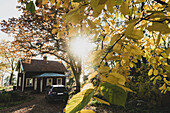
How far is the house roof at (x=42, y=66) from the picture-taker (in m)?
18.5

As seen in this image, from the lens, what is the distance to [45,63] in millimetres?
21359

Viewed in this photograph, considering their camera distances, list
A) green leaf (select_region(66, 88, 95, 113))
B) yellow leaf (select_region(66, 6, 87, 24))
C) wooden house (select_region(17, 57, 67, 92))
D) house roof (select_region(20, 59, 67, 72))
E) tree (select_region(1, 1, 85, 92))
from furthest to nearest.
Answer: house roof (select_region(20, 59, 67, 72))
wooden house (select_region(17, 57, 67, 92))
tree (select_region(1, 1, 85, 92))
yellow leaf (select_region(66, 6, 87, 24))
green leaf (select_region(66, 88, 95, 113))

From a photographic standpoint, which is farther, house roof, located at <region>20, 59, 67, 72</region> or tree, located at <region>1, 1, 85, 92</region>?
house roof, located at <region>20, 59, 67, 72</region>

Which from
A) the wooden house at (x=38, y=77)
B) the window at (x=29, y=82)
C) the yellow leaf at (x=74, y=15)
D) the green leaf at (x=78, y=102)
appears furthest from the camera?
the window at (x=29, y=82)

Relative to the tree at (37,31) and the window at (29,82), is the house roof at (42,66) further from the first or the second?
the tree at (37,31)

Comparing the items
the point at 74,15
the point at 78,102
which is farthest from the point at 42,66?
the point at 78,102

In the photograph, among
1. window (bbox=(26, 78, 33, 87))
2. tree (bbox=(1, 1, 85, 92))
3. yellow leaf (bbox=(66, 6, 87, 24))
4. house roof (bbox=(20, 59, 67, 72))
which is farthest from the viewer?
house roof (bbox=(20, 59, 67, 72))

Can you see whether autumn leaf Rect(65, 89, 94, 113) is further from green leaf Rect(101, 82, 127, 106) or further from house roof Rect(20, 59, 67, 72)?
house roof Rect(20, 59, 67, 72)

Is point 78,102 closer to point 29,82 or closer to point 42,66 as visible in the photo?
point 29,82

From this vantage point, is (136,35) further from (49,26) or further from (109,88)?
(49,26)

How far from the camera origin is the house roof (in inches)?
729

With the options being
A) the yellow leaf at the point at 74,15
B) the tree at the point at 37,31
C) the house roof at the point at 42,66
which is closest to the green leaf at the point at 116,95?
the yellow leaf at the point at 74,15

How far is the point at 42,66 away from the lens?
791 inches

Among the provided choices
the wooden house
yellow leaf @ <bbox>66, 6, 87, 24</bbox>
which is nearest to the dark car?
the wooden house
